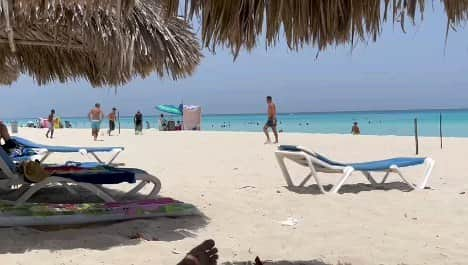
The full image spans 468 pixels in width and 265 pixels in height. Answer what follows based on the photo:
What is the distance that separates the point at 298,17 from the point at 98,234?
7.96 ft

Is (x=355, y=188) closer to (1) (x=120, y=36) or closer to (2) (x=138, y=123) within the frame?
(1) (x=120, y=36)

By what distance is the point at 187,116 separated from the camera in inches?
1041

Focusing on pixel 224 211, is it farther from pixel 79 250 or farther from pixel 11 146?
pixel 11 146

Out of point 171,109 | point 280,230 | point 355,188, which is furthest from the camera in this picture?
point 171,109

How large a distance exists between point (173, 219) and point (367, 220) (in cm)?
167

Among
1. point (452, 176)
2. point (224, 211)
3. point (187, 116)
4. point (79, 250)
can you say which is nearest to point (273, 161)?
point (452, 176)

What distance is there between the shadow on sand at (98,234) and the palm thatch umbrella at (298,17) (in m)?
1.96

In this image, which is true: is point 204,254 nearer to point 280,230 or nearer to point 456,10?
point 456,10

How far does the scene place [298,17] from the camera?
2.41 meters

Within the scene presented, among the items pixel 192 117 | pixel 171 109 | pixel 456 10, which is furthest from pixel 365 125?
pixel 456 10

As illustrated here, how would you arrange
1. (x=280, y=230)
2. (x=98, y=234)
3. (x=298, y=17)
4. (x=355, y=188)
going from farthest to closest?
(x=355, y=188)
(x=280, y=230)
(x=98, y=234)
(x=298, y=17)

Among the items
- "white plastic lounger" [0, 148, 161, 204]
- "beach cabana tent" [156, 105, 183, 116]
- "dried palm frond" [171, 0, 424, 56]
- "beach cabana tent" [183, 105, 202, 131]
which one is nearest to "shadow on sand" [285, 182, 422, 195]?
"white plastic lounger" [0, 148, 161, 204]

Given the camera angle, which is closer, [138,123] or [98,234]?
[98,234]

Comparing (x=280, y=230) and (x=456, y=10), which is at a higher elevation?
(x=456, y=10)
